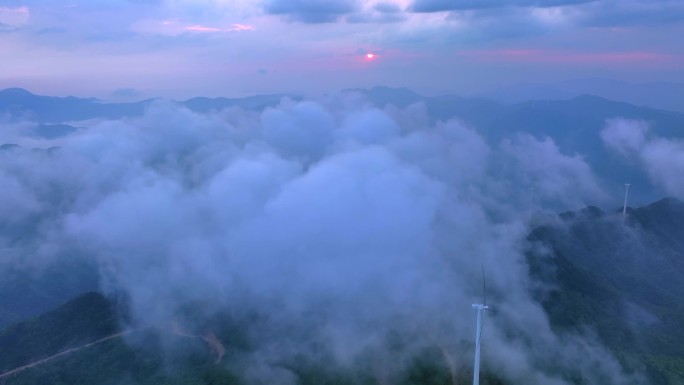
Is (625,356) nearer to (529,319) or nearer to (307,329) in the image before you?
(529,319)

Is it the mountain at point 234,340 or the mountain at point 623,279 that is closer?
the mountain at point 234,340

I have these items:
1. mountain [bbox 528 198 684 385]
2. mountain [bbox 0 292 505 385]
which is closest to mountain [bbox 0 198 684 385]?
mountain [bbox 0 292 505 385]

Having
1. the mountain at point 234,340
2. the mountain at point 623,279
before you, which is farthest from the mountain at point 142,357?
the mountain at point 623,279

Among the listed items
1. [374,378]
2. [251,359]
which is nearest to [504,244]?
[374,378]

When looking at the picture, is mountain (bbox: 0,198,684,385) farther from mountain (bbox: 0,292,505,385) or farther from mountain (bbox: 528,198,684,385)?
mountain (bbox: 528,198,684,385)

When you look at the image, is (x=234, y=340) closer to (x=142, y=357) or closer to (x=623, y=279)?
(x=142, y=357)

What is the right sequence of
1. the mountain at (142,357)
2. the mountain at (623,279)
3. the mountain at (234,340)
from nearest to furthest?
the mountain at (142,357), the mountain at (234,340), the mountain at (623,279)

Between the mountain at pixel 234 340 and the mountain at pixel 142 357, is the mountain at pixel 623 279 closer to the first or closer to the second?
the mountain at pixel 234 340

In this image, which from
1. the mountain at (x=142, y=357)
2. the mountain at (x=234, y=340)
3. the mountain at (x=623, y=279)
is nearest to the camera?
the mountain at (x=142, y=357)
